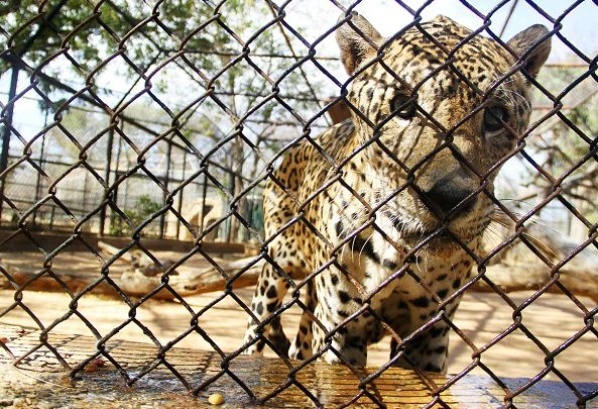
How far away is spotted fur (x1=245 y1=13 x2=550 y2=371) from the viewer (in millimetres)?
1581

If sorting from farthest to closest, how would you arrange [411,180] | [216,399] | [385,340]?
1. [385,340]
2. [216,399]
3. [411,180]

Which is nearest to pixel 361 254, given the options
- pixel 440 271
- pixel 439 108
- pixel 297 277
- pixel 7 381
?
pixel 440 271

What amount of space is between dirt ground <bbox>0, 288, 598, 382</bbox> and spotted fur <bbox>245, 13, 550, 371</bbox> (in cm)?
203

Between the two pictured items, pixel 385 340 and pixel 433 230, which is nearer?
pixel 433 230

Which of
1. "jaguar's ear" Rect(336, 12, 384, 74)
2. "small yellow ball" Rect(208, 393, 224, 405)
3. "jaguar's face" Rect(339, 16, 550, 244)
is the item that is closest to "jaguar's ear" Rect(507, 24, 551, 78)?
"jaguar's face" Rect(339, 16, 550, 244)

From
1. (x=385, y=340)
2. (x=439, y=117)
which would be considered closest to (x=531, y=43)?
(x=439, y=117)

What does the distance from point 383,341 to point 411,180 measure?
15.1 ft

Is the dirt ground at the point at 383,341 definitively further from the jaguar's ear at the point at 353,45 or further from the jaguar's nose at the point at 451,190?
the jaguar's nose at the point at 451,190

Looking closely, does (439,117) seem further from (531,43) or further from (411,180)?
(531,43)

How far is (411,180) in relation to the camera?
1533 millimetres

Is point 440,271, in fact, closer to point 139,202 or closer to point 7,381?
point 7,381

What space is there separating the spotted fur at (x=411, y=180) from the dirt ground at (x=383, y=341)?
2.03 metres

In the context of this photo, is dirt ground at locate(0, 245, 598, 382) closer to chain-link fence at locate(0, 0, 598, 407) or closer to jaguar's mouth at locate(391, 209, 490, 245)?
chain-link fence at locate(0, 0, 598, 407)

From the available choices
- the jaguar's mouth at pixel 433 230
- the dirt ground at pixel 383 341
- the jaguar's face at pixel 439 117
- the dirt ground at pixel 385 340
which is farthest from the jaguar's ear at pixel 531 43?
the dirt ground at pixel 383 341
